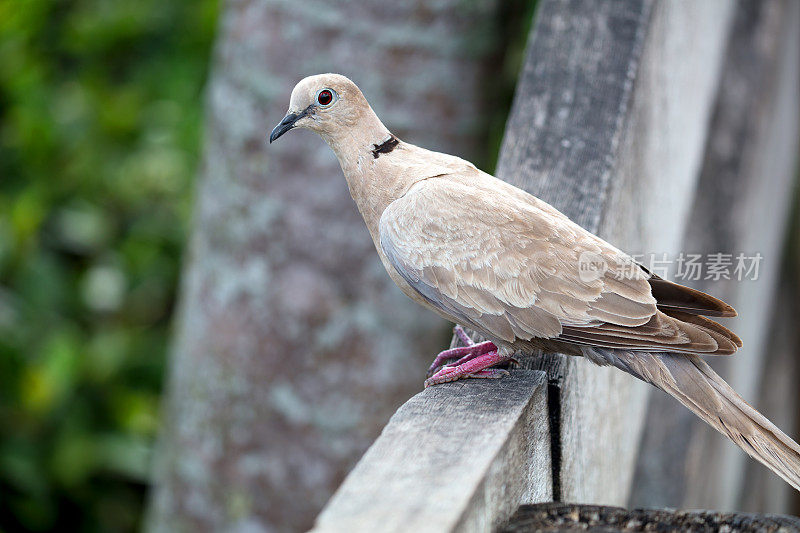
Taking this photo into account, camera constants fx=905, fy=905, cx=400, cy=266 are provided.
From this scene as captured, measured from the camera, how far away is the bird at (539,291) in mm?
1933

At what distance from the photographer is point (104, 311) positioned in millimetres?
4613

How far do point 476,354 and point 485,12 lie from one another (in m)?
1.37

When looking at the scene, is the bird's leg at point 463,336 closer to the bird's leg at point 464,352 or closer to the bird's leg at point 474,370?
the bird's leg at point 464,352

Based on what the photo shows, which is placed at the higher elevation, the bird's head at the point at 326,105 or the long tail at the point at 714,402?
the bird's head at the point at 326,105

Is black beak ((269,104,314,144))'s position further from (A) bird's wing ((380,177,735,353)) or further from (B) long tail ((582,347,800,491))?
(B) long tail ((582,347,800,491))

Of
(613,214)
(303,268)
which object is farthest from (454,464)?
(303,268)

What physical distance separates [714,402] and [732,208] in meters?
1.92

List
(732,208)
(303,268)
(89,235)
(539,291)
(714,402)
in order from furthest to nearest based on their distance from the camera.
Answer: (89,235), (732,208), (303,268), (539,291), (714,402)

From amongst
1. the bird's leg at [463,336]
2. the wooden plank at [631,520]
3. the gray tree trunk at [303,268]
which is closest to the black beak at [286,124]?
the bird's leg at [463,336]

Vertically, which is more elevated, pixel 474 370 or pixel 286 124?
pixel 286 124

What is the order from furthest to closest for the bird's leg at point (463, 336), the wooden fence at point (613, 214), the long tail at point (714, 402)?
the bird's leg at point (463, 336) → the long tail at point (714, 402) → the wooden fence at point (613, 214)

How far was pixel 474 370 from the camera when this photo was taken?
1943 millimetres

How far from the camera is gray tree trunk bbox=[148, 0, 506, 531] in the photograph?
306 cm

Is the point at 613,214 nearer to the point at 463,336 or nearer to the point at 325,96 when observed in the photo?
the point at 463,336
